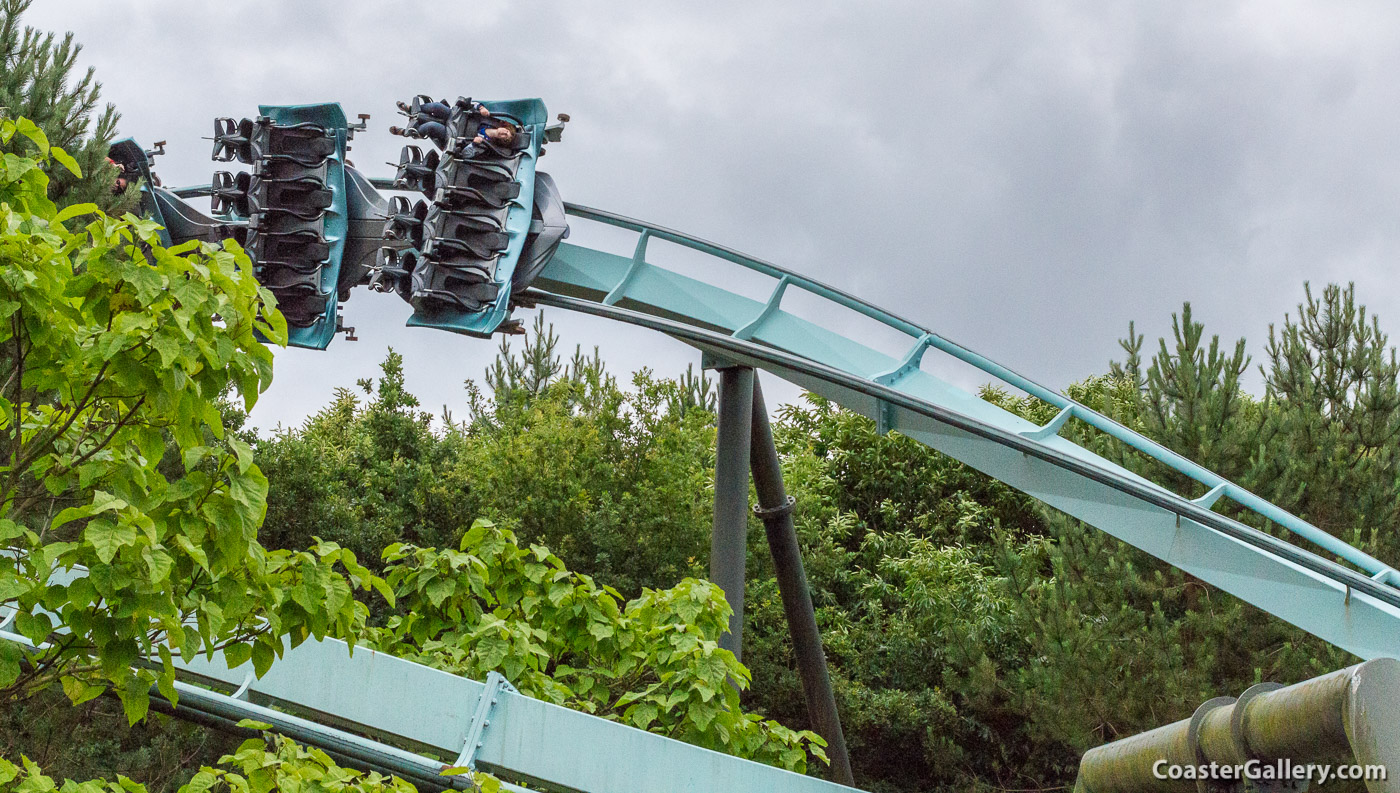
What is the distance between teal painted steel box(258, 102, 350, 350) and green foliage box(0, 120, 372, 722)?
17.6ft

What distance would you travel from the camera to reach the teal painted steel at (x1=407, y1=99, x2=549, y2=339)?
820cm

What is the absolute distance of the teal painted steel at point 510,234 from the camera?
8.20 meters

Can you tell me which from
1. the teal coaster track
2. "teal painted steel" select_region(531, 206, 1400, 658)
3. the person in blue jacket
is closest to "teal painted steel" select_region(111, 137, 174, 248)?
the teal coaster track

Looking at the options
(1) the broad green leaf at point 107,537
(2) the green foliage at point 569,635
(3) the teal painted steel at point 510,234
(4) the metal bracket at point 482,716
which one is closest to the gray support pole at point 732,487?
(3) the teal painted steel at point 510,234

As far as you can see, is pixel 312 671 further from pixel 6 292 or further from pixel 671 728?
pixel 6 292

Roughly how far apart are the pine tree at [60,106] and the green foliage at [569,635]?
3011mm

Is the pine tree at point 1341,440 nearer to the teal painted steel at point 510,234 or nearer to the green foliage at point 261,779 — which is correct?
the teal painted steel at point 510,234

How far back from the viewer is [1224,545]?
6.66 metres

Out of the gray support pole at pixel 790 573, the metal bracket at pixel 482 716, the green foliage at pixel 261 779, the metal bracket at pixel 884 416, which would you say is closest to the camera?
the green foliage at pixel 261 779

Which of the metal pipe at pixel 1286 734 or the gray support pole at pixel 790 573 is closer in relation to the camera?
the metal pipe at pixel 1286 734

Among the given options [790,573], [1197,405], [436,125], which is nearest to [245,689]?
[436,125]

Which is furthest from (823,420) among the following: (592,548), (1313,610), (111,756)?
(1313,610)

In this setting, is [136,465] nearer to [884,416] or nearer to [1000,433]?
[1000,433]

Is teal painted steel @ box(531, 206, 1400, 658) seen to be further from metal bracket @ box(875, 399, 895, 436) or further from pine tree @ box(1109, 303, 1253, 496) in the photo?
pine tree @ box(1109, 303, 1253, 496)
